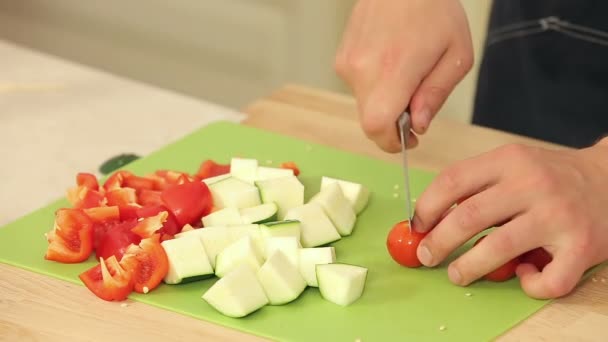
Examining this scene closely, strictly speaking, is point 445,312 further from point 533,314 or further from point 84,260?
point 84,260

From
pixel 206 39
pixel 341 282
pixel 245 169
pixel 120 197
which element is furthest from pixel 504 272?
pixel 206 39

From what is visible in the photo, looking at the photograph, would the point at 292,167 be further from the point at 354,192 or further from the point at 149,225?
the point at 149,225

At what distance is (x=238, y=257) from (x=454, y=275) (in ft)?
1.10

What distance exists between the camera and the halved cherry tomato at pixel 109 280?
1.58 m

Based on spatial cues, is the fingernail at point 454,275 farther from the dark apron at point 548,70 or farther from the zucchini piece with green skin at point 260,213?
the dark apron at point 548,70

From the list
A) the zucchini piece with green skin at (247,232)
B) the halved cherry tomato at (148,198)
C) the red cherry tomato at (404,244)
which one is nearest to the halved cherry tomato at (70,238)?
the halved cherry tomato at (148,198)

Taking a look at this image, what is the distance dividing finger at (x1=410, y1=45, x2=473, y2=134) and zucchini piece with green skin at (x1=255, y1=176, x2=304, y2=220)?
0.24 metres

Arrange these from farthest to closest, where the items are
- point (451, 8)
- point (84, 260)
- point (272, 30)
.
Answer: point (272, 30), point (451, 8), point (84, 260)

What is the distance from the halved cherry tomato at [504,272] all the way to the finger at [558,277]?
0.05 meters

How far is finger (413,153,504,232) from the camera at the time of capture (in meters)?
1.59

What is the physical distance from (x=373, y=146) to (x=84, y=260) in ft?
2.34

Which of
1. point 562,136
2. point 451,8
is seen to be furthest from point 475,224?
point 562,136

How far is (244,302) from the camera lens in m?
1.54

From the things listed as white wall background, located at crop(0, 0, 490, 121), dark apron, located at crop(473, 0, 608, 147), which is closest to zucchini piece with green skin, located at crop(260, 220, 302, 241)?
dark apron, located at crop(473, 0, 608, 147)
